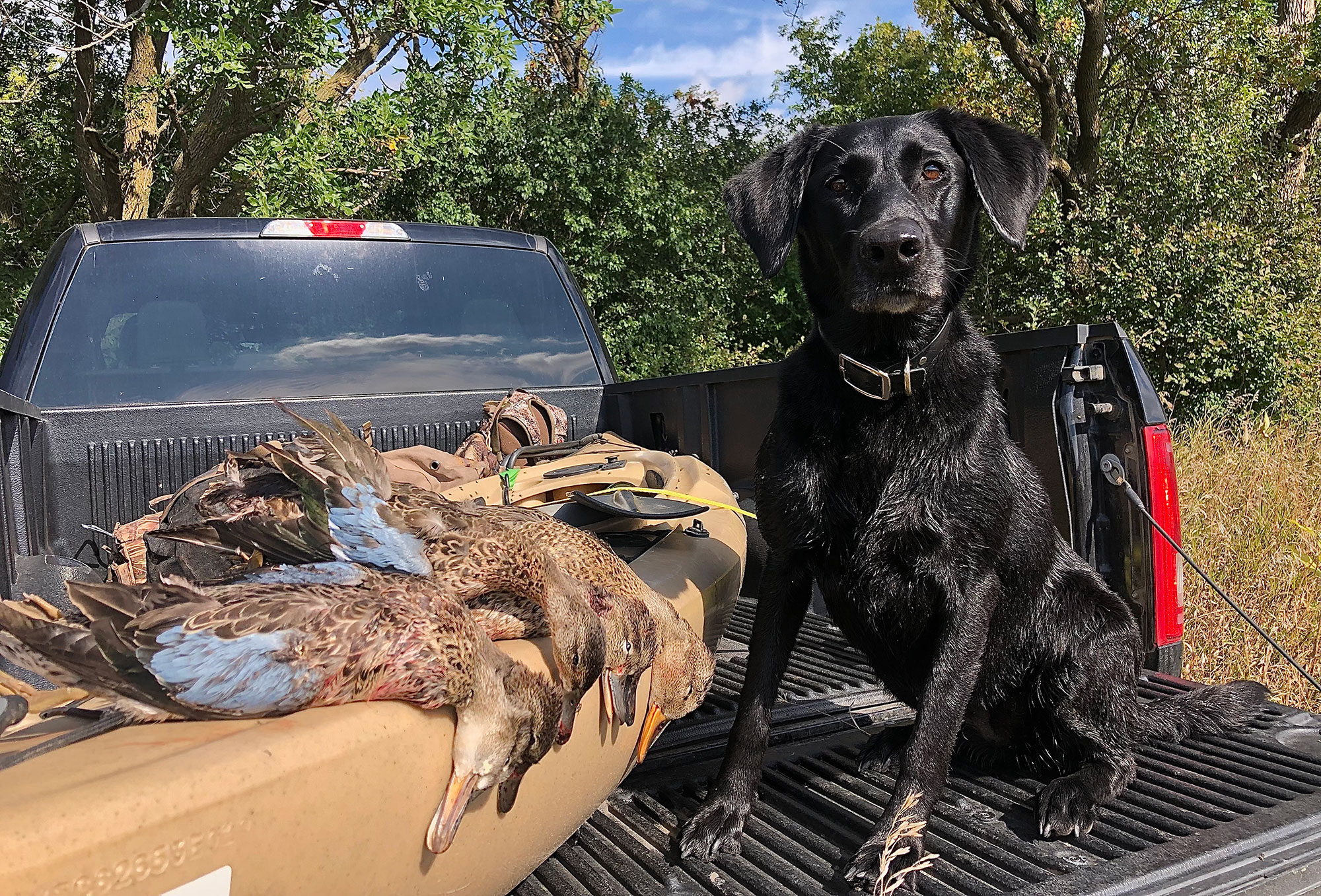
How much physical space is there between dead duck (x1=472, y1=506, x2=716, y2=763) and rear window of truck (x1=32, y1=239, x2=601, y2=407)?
1836mm

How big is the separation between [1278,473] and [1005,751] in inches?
218

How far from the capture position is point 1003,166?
272 centimetres

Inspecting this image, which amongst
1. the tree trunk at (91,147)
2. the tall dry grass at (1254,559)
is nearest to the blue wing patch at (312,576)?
the tall dry grass at (1254,559)

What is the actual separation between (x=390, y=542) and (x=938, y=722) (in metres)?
1.35

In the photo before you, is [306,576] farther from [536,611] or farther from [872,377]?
[872,377]

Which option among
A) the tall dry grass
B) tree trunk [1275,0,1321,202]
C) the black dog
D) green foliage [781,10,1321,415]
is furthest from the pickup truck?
tree trunk [1275,0,1321,202]

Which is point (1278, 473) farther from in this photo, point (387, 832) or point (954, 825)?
point (387, 832)

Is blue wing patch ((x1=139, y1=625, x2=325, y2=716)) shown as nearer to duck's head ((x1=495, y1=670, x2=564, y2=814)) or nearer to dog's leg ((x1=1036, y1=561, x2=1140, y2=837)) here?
duck's head ((x1=495, y1=670, x2=564, y2=814))

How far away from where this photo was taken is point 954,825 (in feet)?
7.02

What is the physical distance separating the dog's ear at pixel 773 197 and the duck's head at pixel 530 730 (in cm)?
147

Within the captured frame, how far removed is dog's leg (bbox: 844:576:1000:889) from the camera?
1.95 m

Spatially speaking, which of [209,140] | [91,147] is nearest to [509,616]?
[209,140]

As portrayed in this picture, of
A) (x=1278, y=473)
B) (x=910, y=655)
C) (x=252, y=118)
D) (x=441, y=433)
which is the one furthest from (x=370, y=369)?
(x=252, y=118)

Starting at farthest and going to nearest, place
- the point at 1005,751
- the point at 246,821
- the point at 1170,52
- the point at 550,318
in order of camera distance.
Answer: the point at 1170,52, the point at 550,318, the point at 1005,751, the point at 246,821
